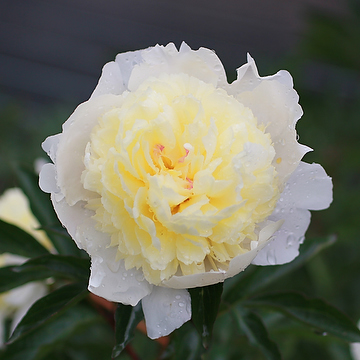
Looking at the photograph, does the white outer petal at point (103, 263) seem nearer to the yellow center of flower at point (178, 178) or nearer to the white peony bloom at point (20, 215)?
the yellow center of flower at point (178, 178)

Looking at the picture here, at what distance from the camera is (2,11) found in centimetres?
346

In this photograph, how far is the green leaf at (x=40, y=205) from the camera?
3.18 ft

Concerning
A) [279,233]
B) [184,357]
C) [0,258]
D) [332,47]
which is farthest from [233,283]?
[332,47]

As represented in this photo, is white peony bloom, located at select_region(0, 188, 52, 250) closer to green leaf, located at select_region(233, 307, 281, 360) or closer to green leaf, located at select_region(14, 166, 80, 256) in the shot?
green leaf, located at select_region(14, 166, 80, 256)

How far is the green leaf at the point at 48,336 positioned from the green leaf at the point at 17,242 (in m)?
0.14

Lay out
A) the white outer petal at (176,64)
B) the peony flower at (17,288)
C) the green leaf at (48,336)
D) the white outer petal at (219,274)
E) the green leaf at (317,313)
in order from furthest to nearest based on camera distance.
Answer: the peony flower at (17,288) → the green leaf at (48,336) → the green leaf at (317,313) → the white outer petal at (176,64) → the white outer petal at (219,274)

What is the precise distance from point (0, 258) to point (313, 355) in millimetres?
938

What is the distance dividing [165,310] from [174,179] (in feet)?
0.58

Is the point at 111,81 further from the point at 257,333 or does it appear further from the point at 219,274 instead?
the point at 257,333

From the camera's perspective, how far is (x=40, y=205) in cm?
99

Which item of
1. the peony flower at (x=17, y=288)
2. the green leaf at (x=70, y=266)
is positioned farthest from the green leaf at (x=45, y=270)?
the peony flower at (x=17, y=288)

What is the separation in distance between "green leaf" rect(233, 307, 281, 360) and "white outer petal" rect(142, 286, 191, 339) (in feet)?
0.71

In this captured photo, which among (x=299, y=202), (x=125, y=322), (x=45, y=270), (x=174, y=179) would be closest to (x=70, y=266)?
(x=45, y=270)

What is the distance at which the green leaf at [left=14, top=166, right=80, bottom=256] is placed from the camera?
97cm
